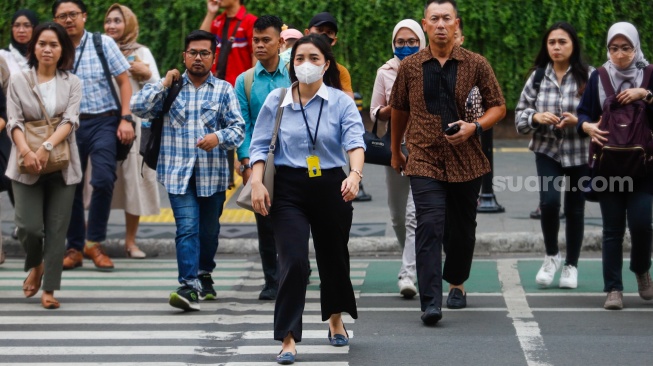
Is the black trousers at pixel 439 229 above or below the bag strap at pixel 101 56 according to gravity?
below

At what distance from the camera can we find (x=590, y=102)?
9.12 m

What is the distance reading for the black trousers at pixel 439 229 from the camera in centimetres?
848

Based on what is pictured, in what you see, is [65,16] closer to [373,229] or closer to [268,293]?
[268,293]

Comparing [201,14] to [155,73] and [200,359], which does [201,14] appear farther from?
[200,359]

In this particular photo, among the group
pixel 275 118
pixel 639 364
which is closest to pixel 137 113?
pixel 275 118

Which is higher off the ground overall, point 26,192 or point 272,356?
point 26,192

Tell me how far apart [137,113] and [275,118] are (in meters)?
1.69

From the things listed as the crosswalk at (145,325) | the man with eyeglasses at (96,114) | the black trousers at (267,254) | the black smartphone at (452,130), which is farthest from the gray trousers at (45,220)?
the black smartphone at (452,130)

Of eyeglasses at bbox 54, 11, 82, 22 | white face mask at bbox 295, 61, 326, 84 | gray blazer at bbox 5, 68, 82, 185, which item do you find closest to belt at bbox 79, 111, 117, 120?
eyeglasses at bbox 54, 11, 82, 22

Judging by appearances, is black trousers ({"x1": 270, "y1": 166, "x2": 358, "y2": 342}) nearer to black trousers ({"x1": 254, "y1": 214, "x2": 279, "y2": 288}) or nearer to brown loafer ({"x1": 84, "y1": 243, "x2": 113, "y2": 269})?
black trousers ({"x1": 254, "y1": 214, "x2": 279, "y2": 288})

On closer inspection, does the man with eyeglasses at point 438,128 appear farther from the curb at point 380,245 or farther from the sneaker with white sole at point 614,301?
the curb at point 380,245

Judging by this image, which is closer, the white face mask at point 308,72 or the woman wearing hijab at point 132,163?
the white face mask at point 308,72

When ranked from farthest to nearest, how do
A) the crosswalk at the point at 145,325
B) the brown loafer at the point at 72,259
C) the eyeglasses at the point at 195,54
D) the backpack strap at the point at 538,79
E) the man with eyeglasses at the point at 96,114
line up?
the brown loafer at the point at 72,259, the man with eyeglasses at the point at 96,114, the backpack strap at the point at 538,79, the eyeglasses at the point at 195,54, the crosswalk at the point at 145,325

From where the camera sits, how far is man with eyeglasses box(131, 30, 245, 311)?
358 inches
